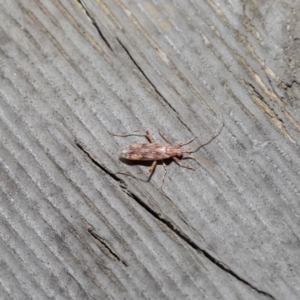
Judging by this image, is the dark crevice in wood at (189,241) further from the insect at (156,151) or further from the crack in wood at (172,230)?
the insect at (156,151)

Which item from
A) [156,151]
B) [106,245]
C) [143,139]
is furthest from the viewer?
[156,151]

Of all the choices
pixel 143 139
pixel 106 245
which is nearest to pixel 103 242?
pixel 106 245

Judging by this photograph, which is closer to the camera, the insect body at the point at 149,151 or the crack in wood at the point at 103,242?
the crack in wood at the point at 103,242

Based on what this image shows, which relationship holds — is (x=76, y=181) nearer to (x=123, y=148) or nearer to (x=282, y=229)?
(x=123, y=148)

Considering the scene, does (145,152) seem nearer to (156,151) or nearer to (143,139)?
(156,151)

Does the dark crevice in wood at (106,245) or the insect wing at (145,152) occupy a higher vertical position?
the insect wing at (145,152)

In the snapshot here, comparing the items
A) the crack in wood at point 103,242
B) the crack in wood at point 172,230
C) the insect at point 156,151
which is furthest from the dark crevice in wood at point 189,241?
the crack in wood at point 103,242

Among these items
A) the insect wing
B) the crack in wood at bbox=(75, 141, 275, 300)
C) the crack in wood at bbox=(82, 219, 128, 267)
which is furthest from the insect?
the crack in wood at bbox=(82, 219, 128, 267)

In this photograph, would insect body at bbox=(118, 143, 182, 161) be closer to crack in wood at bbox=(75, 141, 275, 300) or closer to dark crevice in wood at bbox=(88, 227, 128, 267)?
crack in wood at bbox=(75, 141, 275, 300)
